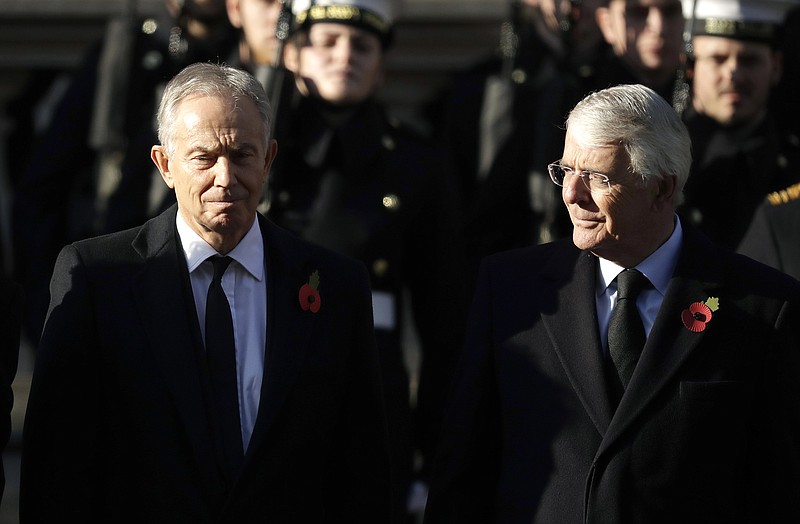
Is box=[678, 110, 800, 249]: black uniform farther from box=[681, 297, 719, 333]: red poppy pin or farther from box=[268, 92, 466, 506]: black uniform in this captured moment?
box=[681, 297, 719, 333]: red poppy pin

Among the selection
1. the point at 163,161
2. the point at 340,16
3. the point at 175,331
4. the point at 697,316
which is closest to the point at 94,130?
the point at 340,16

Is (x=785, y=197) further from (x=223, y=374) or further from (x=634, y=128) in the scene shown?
(x=223, y=374)

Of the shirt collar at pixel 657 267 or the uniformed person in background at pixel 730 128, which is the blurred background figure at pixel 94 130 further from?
the shirt collar at pixel 657 267

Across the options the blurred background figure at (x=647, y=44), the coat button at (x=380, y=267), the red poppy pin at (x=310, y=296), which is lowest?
the coat button at (x=380, y=267)

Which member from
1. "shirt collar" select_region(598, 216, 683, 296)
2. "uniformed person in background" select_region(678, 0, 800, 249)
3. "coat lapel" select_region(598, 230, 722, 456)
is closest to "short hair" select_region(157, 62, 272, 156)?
"shirt collar" select_region(598, 216, 683, 296)

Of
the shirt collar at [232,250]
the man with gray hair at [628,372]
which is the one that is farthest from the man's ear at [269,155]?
the man with gray hair at [628,372]

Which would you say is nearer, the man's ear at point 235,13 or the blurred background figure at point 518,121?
Result: the blurred background figure at point 518,121

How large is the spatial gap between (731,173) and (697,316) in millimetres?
2057

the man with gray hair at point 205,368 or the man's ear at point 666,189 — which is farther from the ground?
the man's ear at point 666,189

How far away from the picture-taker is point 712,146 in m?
6.66

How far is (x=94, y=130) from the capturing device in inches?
→ 293

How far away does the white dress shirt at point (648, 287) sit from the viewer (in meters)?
4.77

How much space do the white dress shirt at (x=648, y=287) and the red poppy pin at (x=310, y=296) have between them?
71 centimetres

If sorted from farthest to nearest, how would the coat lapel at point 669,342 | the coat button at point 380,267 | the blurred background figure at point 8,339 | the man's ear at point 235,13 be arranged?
the man's ear at point 235,13 < the coat button at point 380,267 < the coat lapel at point 669,342 < the blurred background figure at point 8,339
